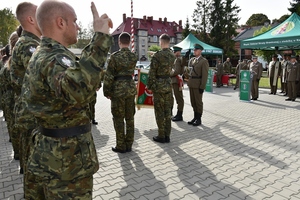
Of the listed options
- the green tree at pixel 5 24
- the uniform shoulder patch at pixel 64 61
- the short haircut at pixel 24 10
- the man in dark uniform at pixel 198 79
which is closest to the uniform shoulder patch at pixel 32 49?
the short haircut at pixel 24 10

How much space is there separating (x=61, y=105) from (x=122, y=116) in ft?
9.82

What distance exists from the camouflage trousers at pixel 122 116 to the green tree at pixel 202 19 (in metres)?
36.9

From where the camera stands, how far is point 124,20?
60969 millimetres

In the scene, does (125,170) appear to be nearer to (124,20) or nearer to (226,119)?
(226,119)

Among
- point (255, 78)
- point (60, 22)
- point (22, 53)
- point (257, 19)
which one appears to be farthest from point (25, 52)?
point (257, 19)

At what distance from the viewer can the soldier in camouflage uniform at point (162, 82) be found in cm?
511

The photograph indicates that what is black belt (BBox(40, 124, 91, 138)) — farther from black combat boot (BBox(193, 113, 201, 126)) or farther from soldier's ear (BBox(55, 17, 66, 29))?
black combat boot (BBox(193, 113, 201, 126))

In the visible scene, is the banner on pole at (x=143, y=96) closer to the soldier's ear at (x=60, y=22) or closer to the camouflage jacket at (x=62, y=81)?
the camouflage jacket at (x=62, y=81)

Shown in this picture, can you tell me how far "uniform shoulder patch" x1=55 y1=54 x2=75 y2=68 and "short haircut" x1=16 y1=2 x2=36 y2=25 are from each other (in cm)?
178

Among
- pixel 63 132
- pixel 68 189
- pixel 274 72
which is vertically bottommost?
pixel 68 189

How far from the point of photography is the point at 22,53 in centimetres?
278

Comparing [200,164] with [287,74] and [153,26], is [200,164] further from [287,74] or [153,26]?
[153,26]

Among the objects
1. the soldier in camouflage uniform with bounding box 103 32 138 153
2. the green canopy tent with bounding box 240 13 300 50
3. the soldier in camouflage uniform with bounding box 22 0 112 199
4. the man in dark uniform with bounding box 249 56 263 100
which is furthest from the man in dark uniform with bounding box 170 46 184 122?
the green canopy tent with bounding box 240 13 300 50

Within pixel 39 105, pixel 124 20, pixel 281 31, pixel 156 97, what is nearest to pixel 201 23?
pixel 124 20
